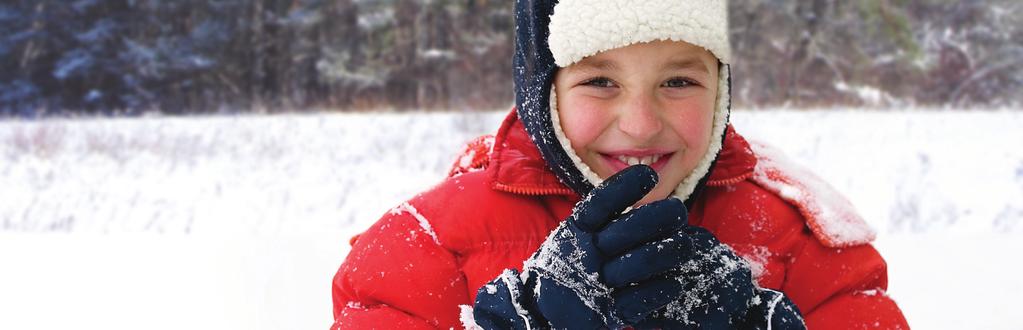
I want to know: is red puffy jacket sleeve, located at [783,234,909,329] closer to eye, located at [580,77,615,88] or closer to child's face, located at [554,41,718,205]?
child's face, located at [554,41,718,205]

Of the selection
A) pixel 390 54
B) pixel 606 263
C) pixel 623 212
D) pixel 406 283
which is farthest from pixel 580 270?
pixel 390 54

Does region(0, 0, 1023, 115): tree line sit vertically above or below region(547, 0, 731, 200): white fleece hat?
below

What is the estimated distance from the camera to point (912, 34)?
14.9 meters

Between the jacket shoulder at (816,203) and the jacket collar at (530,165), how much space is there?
0.05 metres

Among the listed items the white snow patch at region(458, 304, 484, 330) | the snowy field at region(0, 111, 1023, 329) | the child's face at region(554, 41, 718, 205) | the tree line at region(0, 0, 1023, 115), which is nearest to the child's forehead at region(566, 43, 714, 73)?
the child's face at region(554, 41, 718, 205)

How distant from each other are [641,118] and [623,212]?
0.14 meters

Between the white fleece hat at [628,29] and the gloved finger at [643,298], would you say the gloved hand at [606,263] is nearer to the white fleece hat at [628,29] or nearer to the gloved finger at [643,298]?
the gloved finger at [643,298]

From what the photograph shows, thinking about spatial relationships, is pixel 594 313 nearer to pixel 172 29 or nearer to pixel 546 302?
pixel 546 302

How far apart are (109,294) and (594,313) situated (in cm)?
267

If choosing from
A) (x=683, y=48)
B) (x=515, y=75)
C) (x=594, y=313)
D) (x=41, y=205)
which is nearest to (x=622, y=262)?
(x=594, y=313)

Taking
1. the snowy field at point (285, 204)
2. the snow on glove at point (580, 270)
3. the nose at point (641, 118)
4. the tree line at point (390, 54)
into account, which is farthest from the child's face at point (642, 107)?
the tree line at point (390, 54)

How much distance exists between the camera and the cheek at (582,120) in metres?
1.20

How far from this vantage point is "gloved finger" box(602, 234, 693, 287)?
941 millimetres

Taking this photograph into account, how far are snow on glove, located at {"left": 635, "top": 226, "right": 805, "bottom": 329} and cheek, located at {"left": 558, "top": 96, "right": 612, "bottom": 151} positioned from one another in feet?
0.80
